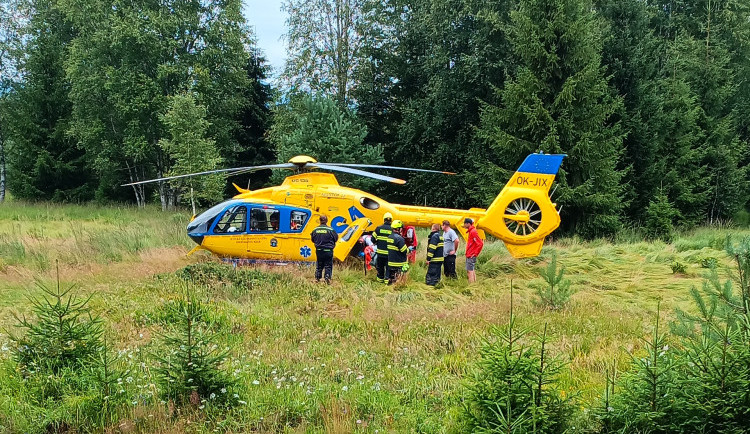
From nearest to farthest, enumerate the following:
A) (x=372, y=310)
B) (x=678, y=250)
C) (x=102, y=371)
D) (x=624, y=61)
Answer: (x=102, y=371)
(x=372, y=310)
(x=678, y=250)
(x=624, y=61)

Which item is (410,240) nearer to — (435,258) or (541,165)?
(435,258)

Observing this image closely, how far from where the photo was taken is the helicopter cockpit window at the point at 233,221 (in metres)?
12.0

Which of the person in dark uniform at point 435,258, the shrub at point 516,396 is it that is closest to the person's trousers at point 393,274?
the person in dark uniform at point 435,258

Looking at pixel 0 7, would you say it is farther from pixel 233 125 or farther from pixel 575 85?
pixel 575 85

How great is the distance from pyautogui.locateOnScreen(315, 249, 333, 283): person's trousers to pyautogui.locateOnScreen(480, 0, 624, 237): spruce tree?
1144 centimetres

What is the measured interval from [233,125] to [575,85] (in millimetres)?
18600

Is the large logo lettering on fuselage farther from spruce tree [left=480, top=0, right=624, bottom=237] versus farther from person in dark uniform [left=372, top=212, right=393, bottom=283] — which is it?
spruce tree [left=480, top=0, right=624, bottom=237]

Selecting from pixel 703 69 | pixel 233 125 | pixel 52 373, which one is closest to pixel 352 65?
pixel 233 125

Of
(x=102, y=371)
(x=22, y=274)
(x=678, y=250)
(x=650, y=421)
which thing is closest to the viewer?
(x=650, y=421)

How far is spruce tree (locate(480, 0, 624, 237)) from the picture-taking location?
1866 cm

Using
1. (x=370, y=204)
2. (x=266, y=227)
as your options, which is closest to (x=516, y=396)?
(x=370, y=204)

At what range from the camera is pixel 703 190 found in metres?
25.2

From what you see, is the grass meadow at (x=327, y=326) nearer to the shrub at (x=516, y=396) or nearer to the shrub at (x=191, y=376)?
the shrub at (x=191, y=376)

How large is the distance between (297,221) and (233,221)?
1639 mm
